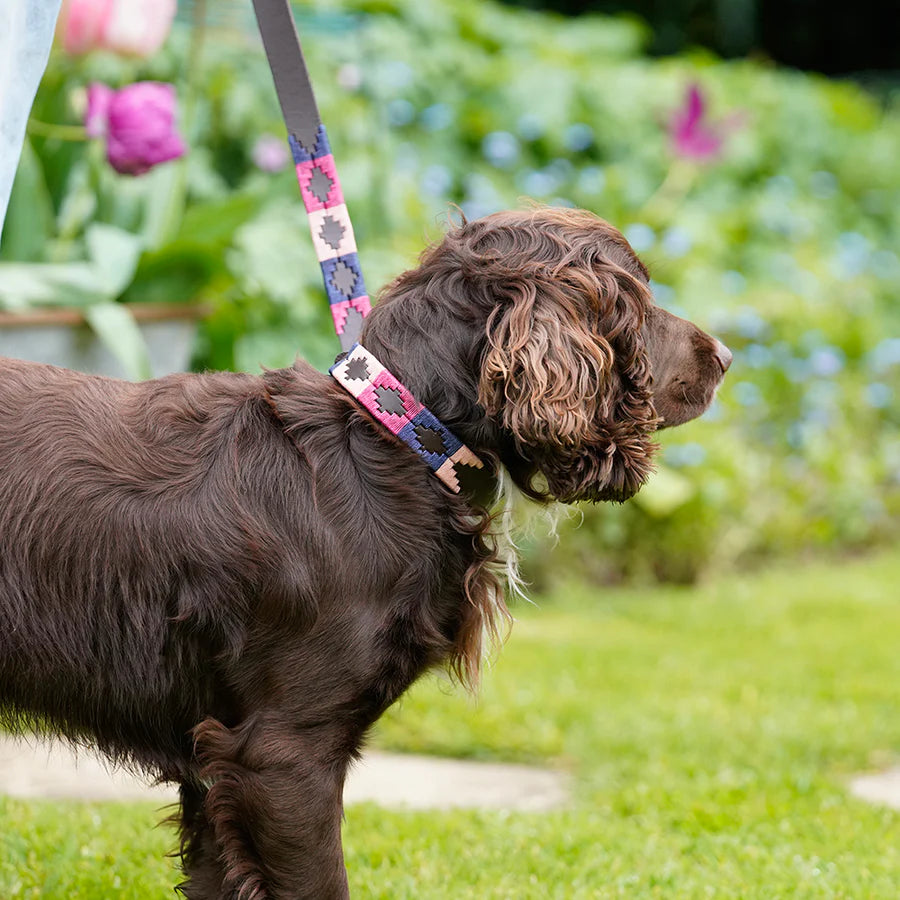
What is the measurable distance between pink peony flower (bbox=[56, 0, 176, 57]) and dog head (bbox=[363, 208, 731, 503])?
286cm

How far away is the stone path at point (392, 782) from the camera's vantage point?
13.9ft

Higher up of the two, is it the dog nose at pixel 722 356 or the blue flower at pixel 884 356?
the dog nose at pixel 722 356

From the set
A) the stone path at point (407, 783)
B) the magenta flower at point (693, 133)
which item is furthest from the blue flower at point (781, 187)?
the stone path at point (407, 783)

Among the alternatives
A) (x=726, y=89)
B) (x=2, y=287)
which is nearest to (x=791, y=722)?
(x=2, y=287)

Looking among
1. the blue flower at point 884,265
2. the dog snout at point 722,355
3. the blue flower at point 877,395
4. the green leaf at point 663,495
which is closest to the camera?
the dog snout at point 722,355

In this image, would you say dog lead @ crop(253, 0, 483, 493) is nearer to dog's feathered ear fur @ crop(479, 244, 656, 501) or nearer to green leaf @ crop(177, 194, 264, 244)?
dog's feathered ear fur @ crop(479, 244, 656, 501)

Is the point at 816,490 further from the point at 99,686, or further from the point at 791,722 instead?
the point at 99,686

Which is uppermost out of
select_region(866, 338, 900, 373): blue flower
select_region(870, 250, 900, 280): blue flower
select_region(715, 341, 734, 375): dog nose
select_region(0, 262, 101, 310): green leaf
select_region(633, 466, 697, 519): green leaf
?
select_region(715, 341, 734, 375): dog nose

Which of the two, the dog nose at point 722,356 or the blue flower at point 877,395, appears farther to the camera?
the blue flower at point 877,395

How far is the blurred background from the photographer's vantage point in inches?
210

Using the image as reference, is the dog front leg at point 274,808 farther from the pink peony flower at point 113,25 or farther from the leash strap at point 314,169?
the pink peony flower at point 113,25

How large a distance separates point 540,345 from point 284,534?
2.08 ft

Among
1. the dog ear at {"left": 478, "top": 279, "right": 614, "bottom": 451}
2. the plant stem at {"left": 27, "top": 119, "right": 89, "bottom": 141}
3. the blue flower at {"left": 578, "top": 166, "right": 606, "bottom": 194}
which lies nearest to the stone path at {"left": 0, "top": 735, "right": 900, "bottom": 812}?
the dog ear at {"left": 478, "top": 279, "right": 614, "bottom": 451}

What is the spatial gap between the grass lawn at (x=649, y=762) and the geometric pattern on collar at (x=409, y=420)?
0.65m
